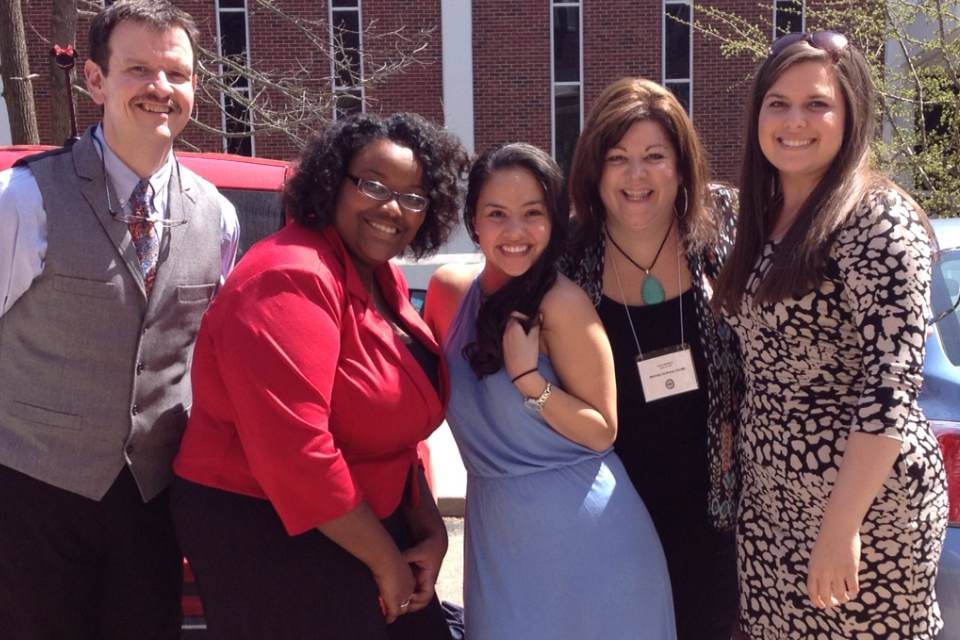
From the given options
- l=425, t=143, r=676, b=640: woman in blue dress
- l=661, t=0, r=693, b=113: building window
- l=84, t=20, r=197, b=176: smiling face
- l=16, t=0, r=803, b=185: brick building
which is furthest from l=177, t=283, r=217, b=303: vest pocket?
l=661, t=0, r=693, b=113: building window

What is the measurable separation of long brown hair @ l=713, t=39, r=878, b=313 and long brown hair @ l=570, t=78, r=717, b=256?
212mm

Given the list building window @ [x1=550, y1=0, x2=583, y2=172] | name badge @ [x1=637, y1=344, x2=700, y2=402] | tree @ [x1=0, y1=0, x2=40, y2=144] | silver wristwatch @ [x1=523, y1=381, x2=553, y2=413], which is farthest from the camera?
building window @ [x1=550, y1=0, x2=583, y2=172]

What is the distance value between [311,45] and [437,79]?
2402 mm

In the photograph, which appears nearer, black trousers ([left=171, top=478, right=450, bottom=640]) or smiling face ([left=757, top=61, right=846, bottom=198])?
black trousers ([left=171, top=478, right=450, bottom=640])

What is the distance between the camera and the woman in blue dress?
2.25m

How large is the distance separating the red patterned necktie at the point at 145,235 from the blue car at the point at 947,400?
1955 millimetres

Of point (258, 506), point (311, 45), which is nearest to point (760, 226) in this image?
point (258, 506)

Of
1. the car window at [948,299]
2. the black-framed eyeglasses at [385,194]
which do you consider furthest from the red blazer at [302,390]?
the car window at [948,299]

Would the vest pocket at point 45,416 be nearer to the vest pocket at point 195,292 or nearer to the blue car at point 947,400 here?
the vest pocket at point 195,292

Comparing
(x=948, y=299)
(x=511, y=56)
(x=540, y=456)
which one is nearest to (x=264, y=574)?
(x=540, y=456)

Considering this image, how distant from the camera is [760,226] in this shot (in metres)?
2.30

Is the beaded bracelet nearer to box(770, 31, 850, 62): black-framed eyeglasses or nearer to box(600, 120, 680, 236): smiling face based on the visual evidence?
box(600, 120, 680, 236): smiling face

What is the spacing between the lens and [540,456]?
2.28 meters

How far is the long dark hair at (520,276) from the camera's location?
2.29 metres
